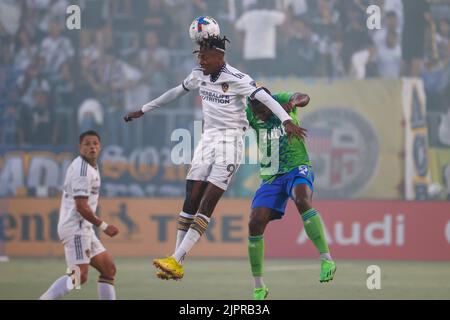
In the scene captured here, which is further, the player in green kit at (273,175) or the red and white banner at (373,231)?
the red and white banner at (373,231)

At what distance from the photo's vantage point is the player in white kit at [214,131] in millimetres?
10273

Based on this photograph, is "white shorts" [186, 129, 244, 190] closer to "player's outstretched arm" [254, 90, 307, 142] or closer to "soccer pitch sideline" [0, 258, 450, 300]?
"player's outstretched arm" [254, 90, 307, 142]

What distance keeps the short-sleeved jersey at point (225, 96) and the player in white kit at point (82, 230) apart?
1572mm

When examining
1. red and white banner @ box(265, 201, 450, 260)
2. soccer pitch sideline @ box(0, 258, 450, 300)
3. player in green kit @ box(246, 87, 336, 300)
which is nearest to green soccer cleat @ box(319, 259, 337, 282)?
player in green kit @ box(246, 87, 336, 300)

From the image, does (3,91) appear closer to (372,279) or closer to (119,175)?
(119,175)

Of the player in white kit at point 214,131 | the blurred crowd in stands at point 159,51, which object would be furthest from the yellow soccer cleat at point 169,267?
the blurred crowd in stands at point 159,51

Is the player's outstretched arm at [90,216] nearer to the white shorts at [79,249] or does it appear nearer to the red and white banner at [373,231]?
the white shorts at [79,249]

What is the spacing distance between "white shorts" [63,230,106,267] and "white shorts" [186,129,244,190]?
153 centimetres

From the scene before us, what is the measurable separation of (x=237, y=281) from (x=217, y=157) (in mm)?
5037

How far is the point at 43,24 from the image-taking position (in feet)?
68.2

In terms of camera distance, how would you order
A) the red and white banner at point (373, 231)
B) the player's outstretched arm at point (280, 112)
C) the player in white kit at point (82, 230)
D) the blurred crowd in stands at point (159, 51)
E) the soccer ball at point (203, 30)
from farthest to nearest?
the blurred crowd in stands at point (159, 51) → the red and white banner at point (373, 231) → the player in white kit at point (82, 230) → the soccer ball at point (203, 30) → the player's outstretched arm at point (280, 112)

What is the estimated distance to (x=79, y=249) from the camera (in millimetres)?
11211

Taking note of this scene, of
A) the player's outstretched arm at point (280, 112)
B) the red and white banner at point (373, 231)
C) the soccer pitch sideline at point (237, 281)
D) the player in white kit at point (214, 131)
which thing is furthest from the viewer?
the red and white banner at point (373, 231)
